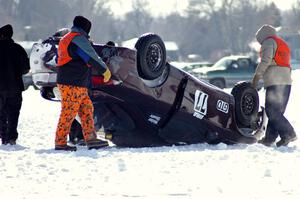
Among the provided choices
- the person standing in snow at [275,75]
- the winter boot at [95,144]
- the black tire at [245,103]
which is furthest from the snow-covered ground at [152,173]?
the black tire at [245,103]

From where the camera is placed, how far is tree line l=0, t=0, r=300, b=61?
88.5 m

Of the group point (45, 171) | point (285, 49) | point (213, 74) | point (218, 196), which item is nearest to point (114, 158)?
point (45, 171)

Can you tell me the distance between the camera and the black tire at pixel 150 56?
774cm

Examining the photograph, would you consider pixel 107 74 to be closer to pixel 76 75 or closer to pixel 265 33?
pixel 76 75

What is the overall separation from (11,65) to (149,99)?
2.02m

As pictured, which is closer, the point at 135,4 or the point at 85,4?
the point at 85,4

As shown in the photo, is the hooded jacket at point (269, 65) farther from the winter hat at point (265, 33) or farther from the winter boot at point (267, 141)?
the winter boot at point (267, 141)

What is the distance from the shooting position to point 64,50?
7559mm

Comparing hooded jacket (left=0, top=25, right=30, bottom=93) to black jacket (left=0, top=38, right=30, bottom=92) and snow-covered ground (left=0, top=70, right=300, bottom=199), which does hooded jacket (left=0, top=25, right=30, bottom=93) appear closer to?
black jacket (left=0, top=38, right=30, bottom=92)

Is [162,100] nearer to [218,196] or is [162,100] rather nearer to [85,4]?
[218,196]

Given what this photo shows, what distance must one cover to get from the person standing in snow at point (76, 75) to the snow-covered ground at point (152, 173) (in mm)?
401

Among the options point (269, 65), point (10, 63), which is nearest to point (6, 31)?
point (10, 63)

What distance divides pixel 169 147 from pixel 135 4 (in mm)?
118695

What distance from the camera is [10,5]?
86188 millimetres
